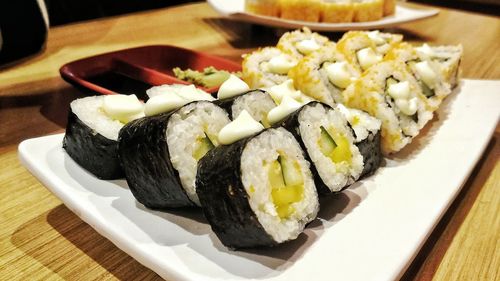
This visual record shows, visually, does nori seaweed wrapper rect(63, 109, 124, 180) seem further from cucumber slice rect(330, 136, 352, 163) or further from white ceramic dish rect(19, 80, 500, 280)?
cucumber slice rect(330, 136, 352, 163)

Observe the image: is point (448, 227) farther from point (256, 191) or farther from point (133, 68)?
point (133, 68)

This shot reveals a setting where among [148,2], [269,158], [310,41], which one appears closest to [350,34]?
[310,41]

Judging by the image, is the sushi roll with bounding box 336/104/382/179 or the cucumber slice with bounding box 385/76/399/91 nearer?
the sushi roll with bounding box 336/104/382/179

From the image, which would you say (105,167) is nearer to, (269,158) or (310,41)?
(269,158)

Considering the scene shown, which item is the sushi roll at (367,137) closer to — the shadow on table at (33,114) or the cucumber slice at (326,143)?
the cucumber slice at (326,143)

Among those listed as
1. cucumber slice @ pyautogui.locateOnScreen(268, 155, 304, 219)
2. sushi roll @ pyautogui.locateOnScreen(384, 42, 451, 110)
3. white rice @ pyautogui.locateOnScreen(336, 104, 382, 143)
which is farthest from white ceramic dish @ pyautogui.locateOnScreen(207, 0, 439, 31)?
cucumber slice @ pyautogui.locateOnScreen(268, 155, 304, 219)

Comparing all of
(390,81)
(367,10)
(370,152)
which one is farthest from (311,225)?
(367,10)
